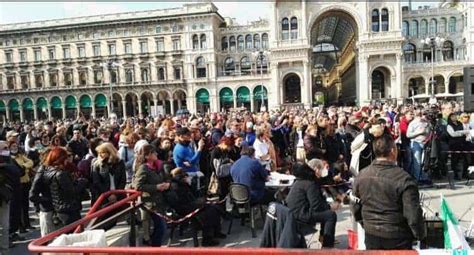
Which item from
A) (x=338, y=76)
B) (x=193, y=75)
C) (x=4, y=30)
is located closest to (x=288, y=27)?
(x=193, y=75)

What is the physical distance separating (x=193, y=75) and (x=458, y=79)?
129 feet

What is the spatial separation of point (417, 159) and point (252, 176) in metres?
5.31

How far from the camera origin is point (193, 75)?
62031 mm

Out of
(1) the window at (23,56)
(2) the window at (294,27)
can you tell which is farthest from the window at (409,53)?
(1) the window at (23,56)

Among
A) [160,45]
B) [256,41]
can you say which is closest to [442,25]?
[256,41]

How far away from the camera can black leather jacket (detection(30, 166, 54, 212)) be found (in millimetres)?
5531

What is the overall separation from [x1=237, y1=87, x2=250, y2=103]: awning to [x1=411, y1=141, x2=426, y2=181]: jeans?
51102 mm

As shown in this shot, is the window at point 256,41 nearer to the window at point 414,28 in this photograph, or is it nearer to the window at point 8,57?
the window at point 414,28

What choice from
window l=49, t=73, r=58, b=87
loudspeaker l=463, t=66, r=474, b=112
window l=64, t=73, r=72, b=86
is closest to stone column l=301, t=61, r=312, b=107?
window l=64, t=73, r=72, b=86

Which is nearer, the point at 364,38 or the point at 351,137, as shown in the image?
the point at 351,137

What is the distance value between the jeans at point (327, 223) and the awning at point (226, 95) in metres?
55.9

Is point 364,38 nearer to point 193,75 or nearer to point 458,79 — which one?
point 458,79

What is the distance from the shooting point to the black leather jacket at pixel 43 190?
553cm

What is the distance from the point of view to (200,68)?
6209 cm
